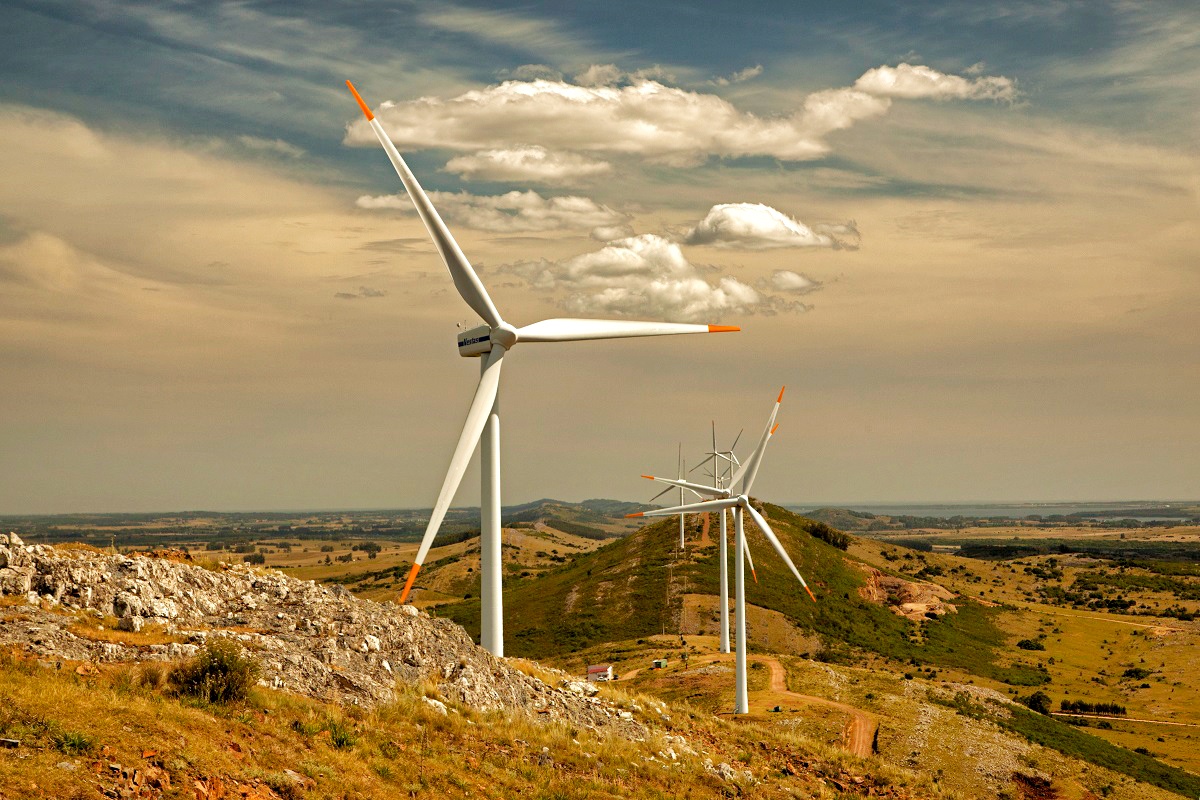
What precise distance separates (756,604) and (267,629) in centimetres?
13131

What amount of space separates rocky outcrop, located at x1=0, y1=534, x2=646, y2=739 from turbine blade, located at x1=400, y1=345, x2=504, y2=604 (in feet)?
9.96

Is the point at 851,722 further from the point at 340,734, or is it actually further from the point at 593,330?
the point at 340,734

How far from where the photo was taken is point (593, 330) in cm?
5419

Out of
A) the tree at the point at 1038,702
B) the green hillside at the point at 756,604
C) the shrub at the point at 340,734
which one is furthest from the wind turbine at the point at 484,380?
the green hillside at the point at 756,604

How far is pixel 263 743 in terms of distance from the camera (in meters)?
28.7

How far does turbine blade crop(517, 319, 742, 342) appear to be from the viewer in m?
50.6

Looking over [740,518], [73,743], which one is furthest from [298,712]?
[740,518]

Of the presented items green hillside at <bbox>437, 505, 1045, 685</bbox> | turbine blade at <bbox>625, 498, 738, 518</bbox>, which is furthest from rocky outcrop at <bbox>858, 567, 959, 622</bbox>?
turbine blade at <bbox>625, 498, 738, 518</bbox>

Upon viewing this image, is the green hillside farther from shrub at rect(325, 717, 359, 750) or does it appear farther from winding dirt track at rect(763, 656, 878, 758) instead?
shrub at rect(325, 717, 359, 750)

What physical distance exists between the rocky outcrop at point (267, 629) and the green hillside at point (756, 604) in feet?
334

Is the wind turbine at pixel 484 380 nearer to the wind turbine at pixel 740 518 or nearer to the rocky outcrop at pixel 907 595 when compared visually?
the wind turbine at pixel 740 518

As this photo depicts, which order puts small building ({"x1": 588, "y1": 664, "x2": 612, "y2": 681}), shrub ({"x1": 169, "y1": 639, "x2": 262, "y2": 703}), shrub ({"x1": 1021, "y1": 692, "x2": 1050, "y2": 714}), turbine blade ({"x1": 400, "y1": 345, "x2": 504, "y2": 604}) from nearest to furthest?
shrub ({"x1": 169, "y1": 639, "x2": 262, "y2": 703})
turbine blade ({"x1": 400, "y1": 345, "x2": 504, "y2": 604})
small building ({"x1": 588, "y1": 664, "x2": 612, "y2": 681})
shrub ({"x1": 1021, "y1": 692, "x2": 1050, "y2": 714})

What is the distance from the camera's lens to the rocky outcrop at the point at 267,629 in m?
33.8

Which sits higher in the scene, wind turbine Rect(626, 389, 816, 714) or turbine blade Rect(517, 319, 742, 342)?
turbine blade Rect(517, 319, 742, 342)
